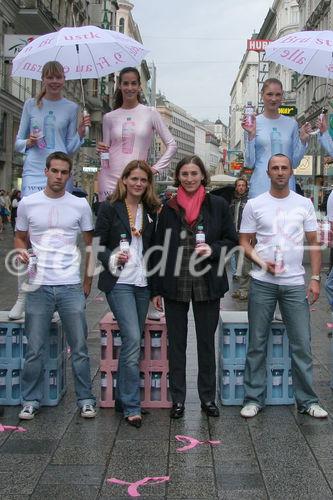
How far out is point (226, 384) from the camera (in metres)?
5.52

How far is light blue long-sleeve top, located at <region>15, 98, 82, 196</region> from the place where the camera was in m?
6.08

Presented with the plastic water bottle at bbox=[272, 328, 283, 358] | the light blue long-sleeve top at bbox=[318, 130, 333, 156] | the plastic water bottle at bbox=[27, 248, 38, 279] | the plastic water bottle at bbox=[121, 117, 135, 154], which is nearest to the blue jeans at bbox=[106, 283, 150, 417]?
the plastic water bottle at bbox=[27, 248, 38, 279]

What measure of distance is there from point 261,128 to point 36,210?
2190 millimetres

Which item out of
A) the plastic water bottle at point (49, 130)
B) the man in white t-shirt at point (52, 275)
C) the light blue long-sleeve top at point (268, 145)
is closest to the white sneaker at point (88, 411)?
the man in white t-shirt at point (52, 275)

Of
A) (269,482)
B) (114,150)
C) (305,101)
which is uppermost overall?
(305,101)

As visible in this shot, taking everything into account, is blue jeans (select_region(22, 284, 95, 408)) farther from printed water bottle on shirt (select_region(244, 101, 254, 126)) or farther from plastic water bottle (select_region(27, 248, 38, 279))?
printed water bottle on shirt (select_region(244, 101, 254, 126))

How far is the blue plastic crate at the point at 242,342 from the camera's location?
5504 millimetres

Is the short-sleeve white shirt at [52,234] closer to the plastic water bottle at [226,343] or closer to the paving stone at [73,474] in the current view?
the plastic water bottle at [226,343]

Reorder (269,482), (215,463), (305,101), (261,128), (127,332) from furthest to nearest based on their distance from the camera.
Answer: (305,101)
(261,128)
(127,332)
(215,463)
(269,482)

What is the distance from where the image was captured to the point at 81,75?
20.7 feet

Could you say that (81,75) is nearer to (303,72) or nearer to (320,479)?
(303,72)

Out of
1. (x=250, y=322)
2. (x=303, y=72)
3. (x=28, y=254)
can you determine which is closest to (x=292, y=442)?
(x=250, y=322)

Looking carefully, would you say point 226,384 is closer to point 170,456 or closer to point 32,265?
point 170,456

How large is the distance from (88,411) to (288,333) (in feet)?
5.34
